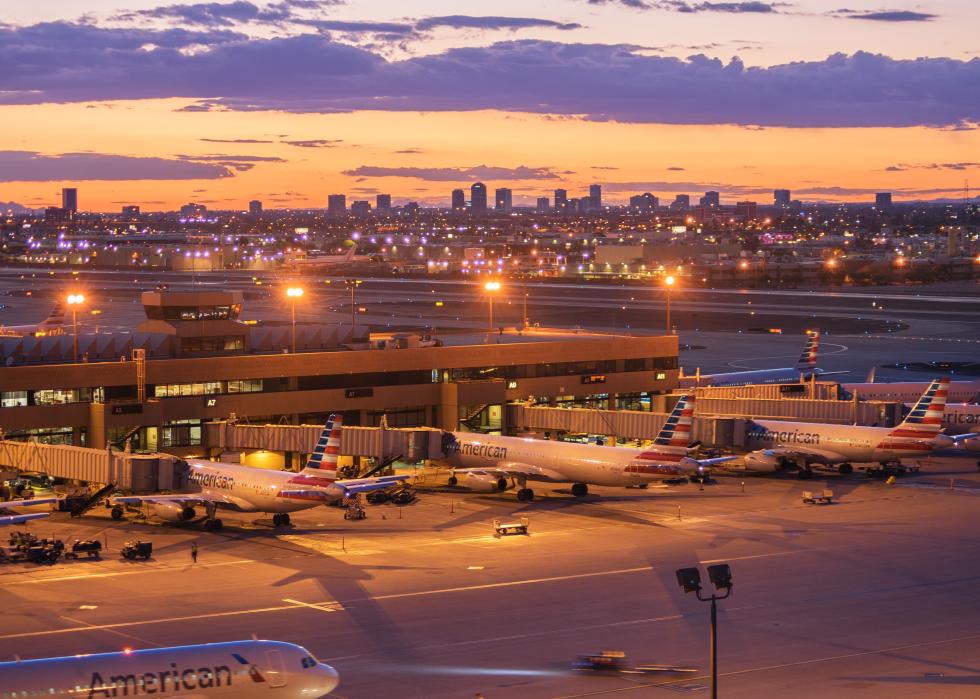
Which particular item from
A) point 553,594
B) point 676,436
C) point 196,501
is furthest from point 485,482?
point 553,594

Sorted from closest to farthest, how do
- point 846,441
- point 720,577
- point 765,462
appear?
1. point 720,577
2. point 846,441
3. point 765,462

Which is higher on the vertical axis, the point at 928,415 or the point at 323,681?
the point at 928,415

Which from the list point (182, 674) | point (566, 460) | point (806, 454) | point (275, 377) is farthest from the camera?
A: point (275, 377)

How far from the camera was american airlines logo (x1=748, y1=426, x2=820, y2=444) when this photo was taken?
244 ft

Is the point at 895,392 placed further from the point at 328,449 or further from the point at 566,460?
the point at 328,449

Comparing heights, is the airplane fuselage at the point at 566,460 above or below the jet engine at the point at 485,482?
above

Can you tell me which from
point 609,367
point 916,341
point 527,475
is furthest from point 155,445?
point 916,341

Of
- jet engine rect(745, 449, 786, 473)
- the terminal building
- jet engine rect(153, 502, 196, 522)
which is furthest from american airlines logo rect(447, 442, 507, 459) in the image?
jet engine rect(153, 502, 196, 522)

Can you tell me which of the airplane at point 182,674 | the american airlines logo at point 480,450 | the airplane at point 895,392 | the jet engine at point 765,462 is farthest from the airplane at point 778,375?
the airplane at point 182,674

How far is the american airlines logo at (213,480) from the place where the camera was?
59.4m

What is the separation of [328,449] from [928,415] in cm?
3042

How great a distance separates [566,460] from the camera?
218 feet

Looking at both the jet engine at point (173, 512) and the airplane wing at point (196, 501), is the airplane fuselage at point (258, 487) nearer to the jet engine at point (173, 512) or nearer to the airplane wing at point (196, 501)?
the airplane wing at point (196, 501)

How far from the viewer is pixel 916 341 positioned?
496ft
